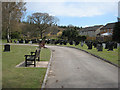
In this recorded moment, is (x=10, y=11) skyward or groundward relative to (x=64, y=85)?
skyward

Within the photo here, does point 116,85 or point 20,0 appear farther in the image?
point 20,0

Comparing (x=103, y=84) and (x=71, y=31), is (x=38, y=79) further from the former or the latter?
(x=71, y=31)

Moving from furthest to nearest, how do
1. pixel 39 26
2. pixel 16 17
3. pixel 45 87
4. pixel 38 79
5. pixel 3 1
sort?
pixel 39 26 < pixel 16 17 < pixel 3 1 < pixel 38 79 < pixel 45 87

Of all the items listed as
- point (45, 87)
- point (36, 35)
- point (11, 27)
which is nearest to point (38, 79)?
point (45, 87)

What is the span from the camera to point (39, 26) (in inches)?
2618

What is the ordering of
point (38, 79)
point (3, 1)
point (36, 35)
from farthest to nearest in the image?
point (36, 35) → point (3, 1) → point (38, 79)

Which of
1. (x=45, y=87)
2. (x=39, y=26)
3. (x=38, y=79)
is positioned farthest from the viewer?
(x=39, y=26)

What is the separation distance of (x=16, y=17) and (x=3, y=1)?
5565mm

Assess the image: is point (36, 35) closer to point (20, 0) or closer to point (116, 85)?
point (20, 0)

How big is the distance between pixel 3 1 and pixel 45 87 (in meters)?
42.4

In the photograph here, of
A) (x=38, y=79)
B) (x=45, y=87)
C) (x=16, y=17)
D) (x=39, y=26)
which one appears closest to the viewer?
(x=45, y=87)

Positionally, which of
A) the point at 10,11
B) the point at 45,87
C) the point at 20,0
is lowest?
the point at 45,87

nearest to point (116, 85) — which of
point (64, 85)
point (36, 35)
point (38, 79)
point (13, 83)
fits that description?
point (64, 85)

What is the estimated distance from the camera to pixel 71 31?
66812 mm
